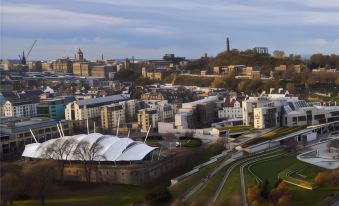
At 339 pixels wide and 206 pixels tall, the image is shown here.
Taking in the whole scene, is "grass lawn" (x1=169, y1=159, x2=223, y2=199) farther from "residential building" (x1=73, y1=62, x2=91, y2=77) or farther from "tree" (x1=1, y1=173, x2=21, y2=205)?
"residential building" (x1=73, y1=62, x2=91, y2=77)

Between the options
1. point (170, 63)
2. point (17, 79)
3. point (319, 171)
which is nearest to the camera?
point (319, 171)

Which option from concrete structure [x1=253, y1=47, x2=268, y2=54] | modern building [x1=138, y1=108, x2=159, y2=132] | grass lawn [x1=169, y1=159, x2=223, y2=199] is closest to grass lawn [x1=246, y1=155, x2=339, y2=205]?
grass lawn [x1=169, y1=159, x2=223, y2=199]

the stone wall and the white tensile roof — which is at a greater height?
the white tensile roof

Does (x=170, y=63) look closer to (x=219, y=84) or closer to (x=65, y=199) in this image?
(x=219, y=84)

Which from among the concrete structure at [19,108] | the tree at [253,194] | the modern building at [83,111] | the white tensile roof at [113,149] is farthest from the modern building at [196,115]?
the tree at [253,194]

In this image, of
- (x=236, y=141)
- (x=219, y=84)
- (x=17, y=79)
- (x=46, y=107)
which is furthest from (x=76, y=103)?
(x=17, y=79)

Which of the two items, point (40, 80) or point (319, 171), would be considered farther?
point (40, 80)

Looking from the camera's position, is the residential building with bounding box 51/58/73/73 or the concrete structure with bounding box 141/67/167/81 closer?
the concrete structure with bounding box 141/67/167/81
